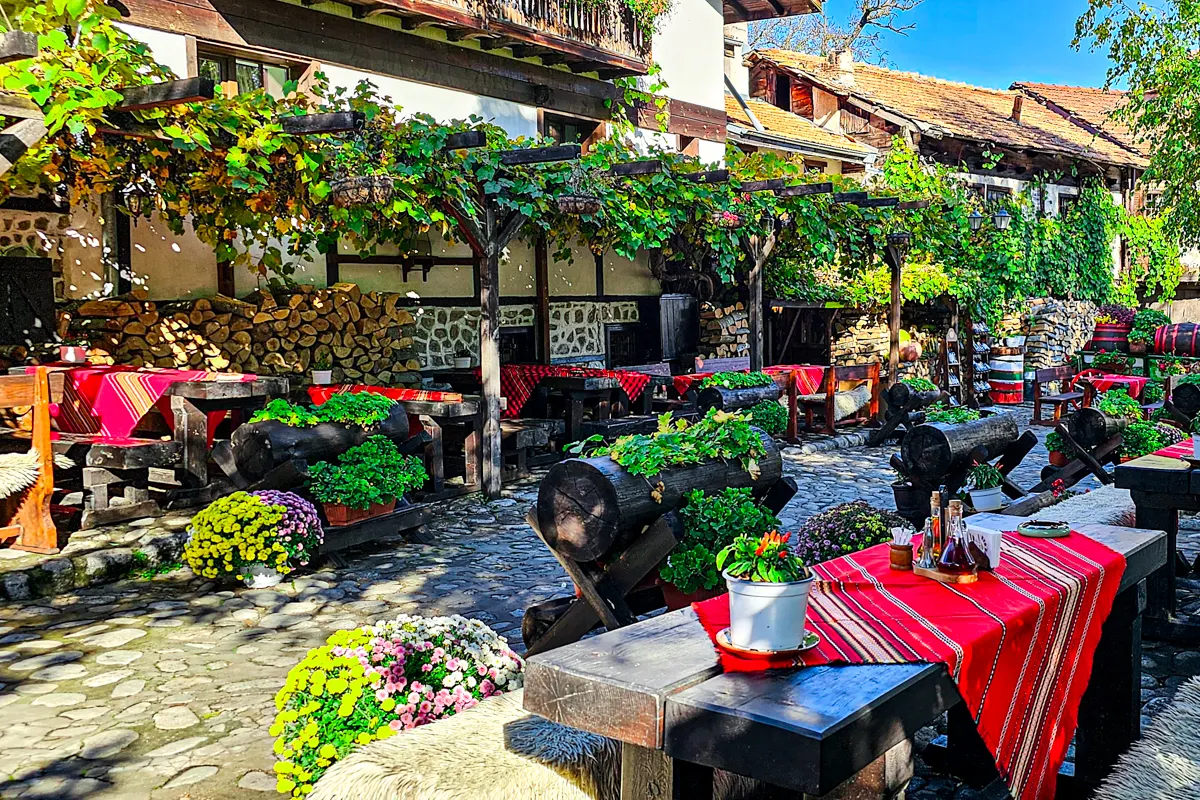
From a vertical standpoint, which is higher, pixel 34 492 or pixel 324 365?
pixel 324 365

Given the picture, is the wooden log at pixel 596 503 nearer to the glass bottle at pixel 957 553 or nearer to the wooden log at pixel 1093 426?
the glass bottle at pixel 957 553

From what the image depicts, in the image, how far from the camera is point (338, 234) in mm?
9133

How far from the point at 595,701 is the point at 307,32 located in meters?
9.83

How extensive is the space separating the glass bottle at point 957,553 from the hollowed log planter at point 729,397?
7.94m

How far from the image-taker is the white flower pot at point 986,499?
7883mm

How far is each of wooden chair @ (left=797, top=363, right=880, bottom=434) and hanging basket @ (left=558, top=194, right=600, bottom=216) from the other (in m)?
5.02

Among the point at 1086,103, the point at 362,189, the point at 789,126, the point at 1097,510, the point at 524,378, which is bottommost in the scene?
the point at 1097,510

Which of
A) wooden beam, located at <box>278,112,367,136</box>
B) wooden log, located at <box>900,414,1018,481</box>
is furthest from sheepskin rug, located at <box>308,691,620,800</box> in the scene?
wooden log, located at <box>900,414,1018,481</box>

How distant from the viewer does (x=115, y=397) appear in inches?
302

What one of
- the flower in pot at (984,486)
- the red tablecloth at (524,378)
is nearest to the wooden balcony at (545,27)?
the red tablecloth at (524,378)

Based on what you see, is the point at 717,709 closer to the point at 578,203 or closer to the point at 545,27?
the point at 578,203

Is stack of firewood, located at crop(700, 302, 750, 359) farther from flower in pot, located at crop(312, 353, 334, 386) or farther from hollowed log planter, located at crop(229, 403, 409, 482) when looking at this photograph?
hollowed log planter, located at crop(229, 403, 409, 482)

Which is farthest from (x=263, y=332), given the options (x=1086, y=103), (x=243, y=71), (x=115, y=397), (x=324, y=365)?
(x=1086, y=103)

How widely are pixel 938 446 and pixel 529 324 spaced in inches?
296
